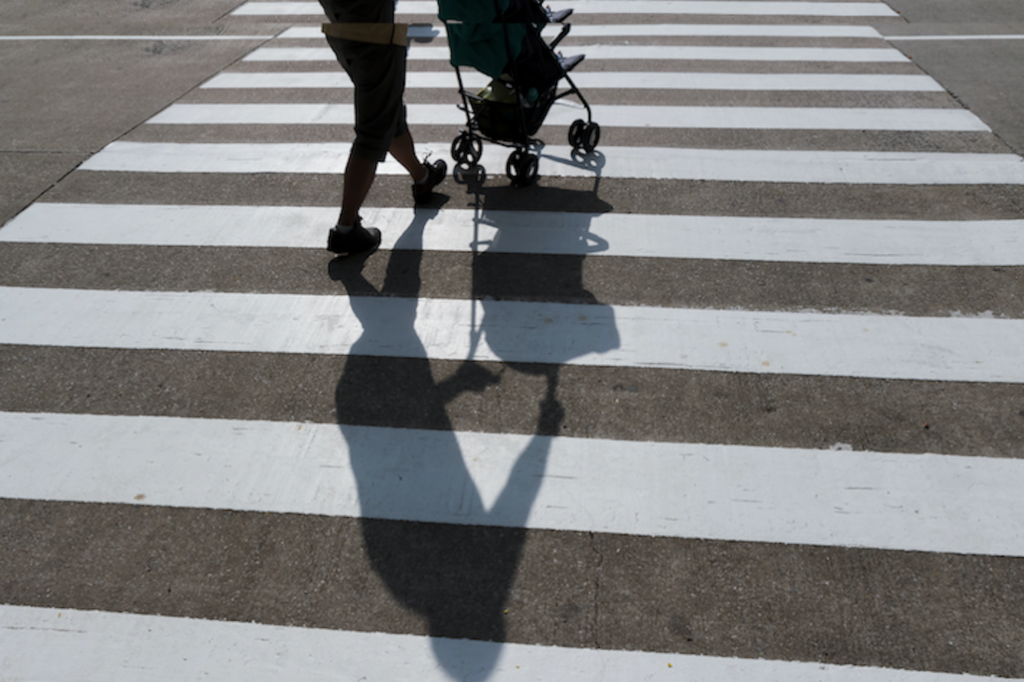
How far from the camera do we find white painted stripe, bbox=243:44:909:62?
25.0 ft

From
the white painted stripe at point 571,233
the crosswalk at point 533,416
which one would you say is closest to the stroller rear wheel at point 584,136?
the crosswalk at point 533,416

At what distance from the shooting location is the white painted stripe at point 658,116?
20.2ft

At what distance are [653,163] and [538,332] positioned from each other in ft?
7.60

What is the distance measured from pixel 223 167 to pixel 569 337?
11.5 feet

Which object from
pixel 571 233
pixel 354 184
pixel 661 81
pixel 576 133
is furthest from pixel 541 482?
pixel 661 81

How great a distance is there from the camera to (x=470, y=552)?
290 centimetres

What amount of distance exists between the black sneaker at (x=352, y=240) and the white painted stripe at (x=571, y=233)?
157mm

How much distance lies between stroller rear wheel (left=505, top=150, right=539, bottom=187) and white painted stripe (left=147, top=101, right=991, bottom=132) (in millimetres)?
1199

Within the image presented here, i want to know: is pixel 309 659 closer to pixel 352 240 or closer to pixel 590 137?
pixel 352 240

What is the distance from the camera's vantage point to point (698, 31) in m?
8.56

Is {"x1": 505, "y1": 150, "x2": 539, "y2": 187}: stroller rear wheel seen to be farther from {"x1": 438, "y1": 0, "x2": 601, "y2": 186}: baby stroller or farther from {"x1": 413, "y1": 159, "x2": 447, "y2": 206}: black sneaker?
{"x1": 413, "y1": 159, "x2": 447, "y2": 206}: black sneaker

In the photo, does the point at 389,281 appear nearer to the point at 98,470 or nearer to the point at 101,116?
the point at 98,470

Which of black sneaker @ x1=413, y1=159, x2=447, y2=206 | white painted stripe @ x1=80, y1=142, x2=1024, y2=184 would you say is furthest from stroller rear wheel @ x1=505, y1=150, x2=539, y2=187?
black sneaker @ x1=413, y1=159, x2=447, y2=206

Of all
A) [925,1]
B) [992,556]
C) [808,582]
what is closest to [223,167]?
[808,582]
